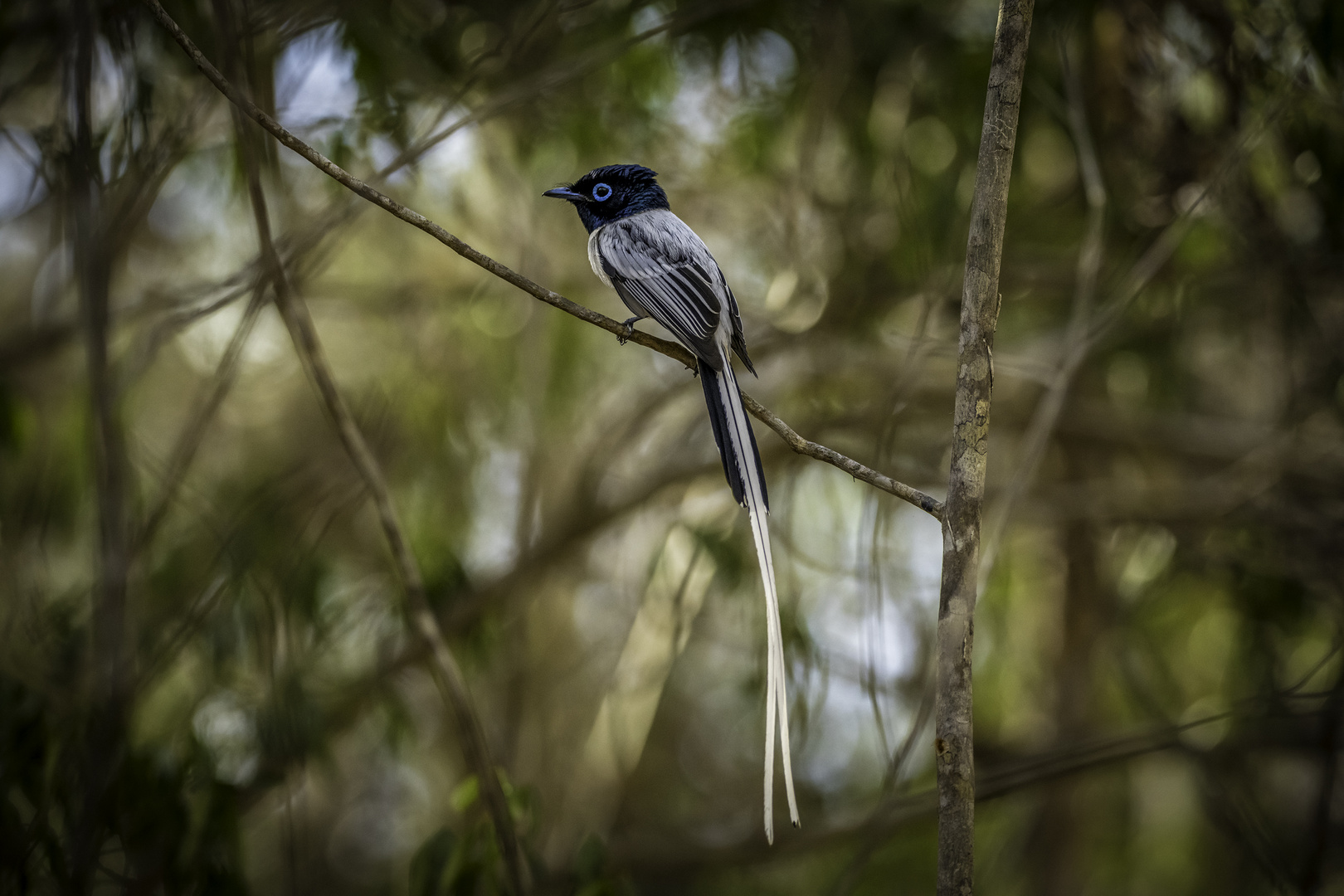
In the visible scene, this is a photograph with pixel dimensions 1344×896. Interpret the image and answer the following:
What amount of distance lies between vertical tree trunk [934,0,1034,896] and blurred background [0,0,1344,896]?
2.36 ft

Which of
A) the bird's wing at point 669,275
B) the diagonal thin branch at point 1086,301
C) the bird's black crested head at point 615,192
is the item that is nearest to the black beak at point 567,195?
the bird's black crested head at point 615,192

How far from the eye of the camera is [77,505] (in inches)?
180

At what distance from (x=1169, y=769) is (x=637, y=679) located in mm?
5333

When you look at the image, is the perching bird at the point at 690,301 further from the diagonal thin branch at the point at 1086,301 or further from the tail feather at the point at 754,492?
the diagonal thin branch at the point at 1086,301

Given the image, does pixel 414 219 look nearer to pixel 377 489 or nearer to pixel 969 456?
pixel 377 489

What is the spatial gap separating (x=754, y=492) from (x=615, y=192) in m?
1.54

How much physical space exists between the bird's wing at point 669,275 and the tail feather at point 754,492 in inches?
3.9

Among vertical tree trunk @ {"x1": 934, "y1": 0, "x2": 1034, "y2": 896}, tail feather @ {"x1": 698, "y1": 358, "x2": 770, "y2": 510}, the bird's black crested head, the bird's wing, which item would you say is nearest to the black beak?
the bird's black crested head

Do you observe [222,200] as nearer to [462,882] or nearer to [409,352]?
[409,352]

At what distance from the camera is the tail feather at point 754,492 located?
1.80 m

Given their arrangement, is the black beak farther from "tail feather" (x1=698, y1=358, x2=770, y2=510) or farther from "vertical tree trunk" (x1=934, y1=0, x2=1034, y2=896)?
"vertical tree trunk" (x1=934, y1=0, x2=1034, y2=896)

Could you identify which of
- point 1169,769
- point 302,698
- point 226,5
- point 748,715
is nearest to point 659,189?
point 226,5

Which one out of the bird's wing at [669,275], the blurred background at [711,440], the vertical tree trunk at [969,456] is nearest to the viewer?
the vertical tree trunk at [969,456]

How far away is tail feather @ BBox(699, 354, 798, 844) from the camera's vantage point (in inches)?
71.1
